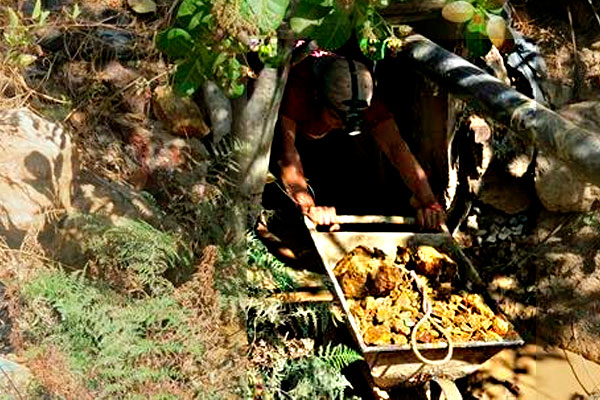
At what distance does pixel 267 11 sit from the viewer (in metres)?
2.91

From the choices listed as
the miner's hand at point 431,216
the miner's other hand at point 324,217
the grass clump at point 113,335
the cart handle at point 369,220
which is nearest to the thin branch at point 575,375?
the miner's hand at point 431,216

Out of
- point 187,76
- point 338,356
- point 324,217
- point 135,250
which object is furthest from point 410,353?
point 187,76

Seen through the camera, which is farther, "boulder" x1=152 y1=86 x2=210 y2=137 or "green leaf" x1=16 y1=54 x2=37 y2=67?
"boulder" x1=152 y1=86 x2=210 y2=137

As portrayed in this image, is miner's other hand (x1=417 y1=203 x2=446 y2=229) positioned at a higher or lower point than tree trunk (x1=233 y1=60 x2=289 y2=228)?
lower

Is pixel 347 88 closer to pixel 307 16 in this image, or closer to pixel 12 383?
pixel 307 16

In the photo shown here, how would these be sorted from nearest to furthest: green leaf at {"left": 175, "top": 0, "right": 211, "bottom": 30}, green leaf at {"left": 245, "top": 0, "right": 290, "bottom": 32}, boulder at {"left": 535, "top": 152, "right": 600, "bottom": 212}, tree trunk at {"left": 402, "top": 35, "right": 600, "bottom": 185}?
green leaf at {"left": 245, "top": 0, "right": 290, "bottom": 32} → green leaf at {"left": 175, "top": 0, "right": 211, "bottom": 30} → tree trunk at {"left": 402, "top": 35, "right": 600, "bottom": 185} → boulder at {"left": 535, "top": 152, "right": 600, "bottom": 212}

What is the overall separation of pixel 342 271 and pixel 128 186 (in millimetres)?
1360

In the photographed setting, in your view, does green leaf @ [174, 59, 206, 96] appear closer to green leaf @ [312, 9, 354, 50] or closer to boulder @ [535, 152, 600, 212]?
green leaf @ [312, 9, 354, 50]

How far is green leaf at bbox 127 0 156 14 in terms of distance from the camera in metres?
4.79

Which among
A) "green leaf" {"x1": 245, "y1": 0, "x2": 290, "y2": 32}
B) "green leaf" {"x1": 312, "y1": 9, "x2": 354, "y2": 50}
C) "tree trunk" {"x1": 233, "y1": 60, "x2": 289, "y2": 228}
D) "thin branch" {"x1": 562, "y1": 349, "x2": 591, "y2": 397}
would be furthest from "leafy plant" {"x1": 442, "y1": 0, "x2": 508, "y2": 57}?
"thin branch" {"x1": 562, "y1": 349, "x2": 591, "y2": 397}

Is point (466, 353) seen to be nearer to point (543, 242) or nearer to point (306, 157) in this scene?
point (543, 242)

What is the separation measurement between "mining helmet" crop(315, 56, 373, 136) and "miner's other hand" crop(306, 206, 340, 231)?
551 millimetres

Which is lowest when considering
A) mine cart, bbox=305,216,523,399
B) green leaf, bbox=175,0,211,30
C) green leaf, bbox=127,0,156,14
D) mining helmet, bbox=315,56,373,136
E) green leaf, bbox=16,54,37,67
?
mine cart, bbox=305,216,523,399

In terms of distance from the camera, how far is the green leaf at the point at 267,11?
114 inches
